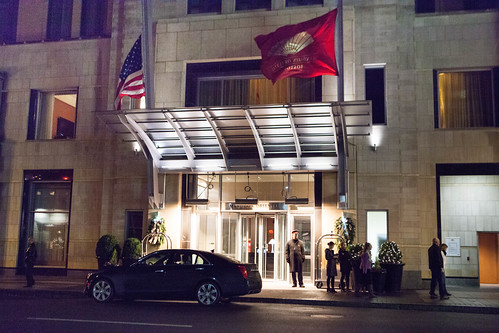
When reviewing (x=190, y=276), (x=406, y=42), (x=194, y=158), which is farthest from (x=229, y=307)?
(x=406, y=42)

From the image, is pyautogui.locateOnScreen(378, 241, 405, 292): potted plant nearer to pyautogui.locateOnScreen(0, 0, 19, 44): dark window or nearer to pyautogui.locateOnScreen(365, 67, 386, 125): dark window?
pyautogui.locateOnScreen(365, 67, 386, 125): dark window

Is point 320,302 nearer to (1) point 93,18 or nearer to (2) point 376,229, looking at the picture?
(2) point 376,229

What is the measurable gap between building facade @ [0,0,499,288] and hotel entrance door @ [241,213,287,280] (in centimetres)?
4

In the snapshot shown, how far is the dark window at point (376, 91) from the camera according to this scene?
65.3 feet

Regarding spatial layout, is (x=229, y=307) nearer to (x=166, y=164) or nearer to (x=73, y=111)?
(x=166, y=164)

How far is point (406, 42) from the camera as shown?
1994 cm

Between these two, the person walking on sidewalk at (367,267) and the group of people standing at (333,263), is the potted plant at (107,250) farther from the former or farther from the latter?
the person walking on sidewalk at (367,267)

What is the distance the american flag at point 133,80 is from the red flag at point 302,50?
4.55 meters

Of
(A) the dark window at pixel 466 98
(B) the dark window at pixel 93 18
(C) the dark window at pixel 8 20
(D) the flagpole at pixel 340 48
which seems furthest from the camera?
(C) the dark window at pixel 8 20

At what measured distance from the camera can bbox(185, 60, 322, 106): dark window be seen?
20906 mm

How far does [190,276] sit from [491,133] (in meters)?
12.3

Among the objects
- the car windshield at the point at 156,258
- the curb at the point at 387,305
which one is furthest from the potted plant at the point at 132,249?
the curb at the point at 387,305

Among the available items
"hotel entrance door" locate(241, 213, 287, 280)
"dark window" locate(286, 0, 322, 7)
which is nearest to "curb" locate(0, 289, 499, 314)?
"hotel entrance door" locate(241, 213, 287, 280)

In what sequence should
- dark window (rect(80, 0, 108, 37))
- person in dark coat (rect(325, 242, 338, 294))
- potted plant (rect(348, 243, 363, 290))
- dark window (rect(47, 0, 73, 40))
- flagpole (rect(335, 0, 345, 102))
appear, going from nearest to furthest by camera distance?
potted plant (rect(348, 243, 363, 290)) < person in dark coat (rect(325, 242, 338, 294)) < flagpole (rect(335, 0, 345, 102)) < dark window (rect(80, 0, 108, 37)) < dark window (rect(47, 0, 73, 40))
